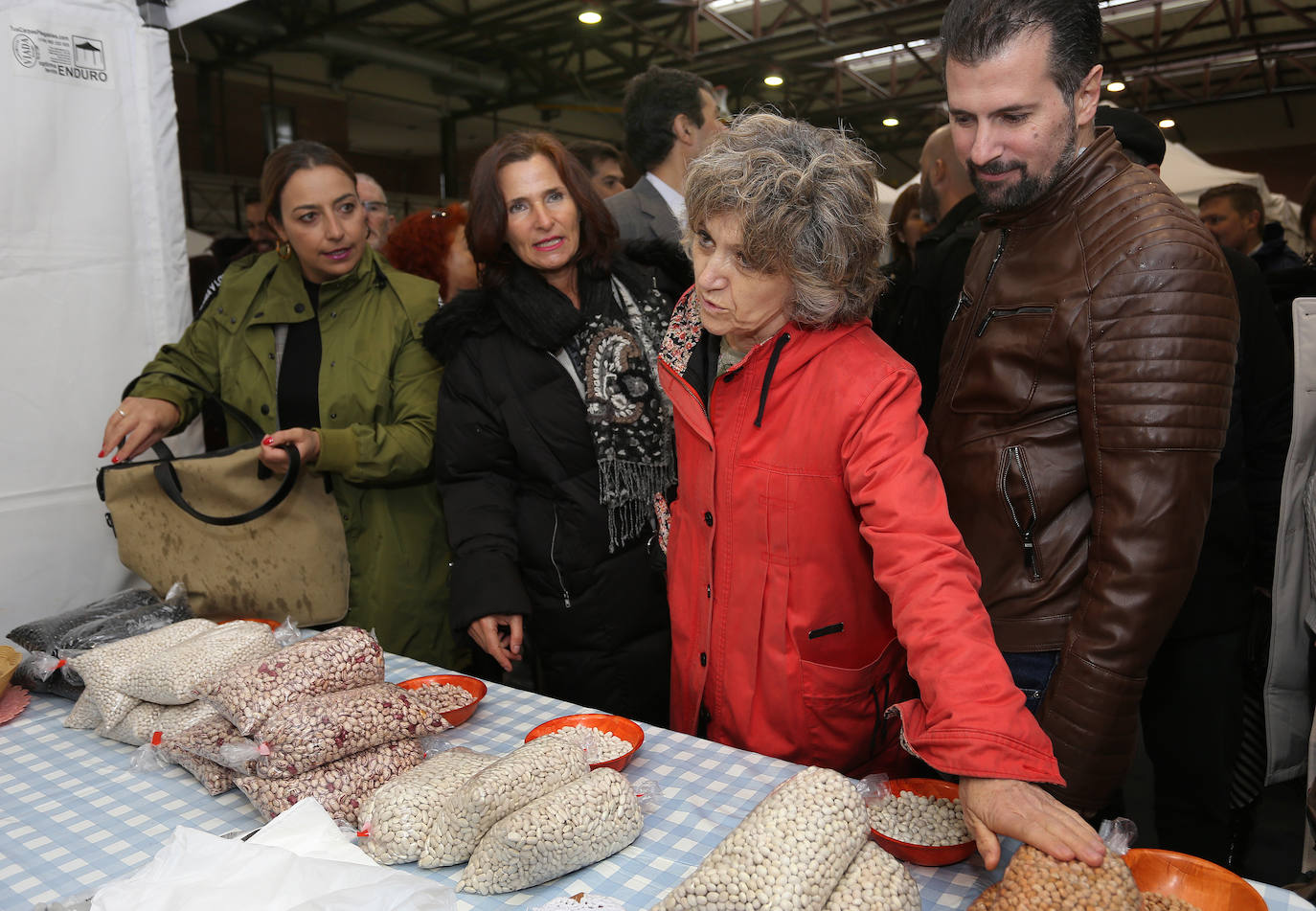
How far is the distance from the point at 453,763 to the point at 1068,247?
1.21 m

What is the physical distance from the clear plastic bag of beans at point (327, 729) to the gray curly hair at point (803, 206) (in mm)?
859

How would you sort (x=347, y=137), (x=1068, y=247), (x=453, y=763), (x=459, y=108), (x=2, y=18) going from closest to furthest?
(x=453, y=763) < (x=1068, y=247) < (x=2, y=18) < (x=347, y=137) < (x=459, y=108)

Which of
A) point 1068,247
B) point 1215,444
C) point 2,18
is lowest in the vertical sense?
point 1215,444

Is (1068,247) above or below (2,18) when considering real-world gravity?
below

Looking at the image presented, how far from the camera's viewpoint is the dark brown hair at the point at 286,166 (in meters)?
2.27

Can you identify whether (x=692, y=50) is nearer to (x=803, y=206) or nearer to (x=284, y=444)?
(x=284, y=444)

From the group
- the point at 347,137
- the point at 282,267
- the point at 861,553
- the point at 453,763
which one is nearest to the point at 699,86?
the point at 282,267

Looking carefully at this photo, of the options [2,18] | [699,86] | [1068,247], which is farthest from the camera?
[699,86]

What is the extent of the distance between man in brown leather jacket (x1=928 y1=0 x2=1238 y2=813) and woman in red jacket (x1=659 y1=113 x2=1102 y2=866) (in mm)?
199

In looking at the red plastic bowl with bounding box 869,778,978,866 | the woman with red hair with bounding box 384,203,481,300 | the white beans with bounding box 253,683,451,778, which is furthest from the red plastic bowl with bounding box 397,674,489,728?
the woman with red hair with bounding box 384,203,481,300

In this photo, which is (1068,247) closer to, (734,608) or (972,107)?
(972,107)

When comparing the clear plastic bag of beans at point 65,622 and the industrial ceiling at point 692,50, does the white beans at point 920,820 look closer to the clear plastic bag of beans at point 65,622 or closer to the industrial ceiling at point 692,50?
the clear plastic bag of beans at point 65,622

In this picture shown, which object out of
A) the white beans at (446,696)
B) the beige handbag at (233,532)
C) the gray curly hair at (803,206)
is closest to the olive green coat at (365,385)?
the beige handbag at (233,532)

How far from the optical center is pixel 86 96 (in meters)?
2.35
